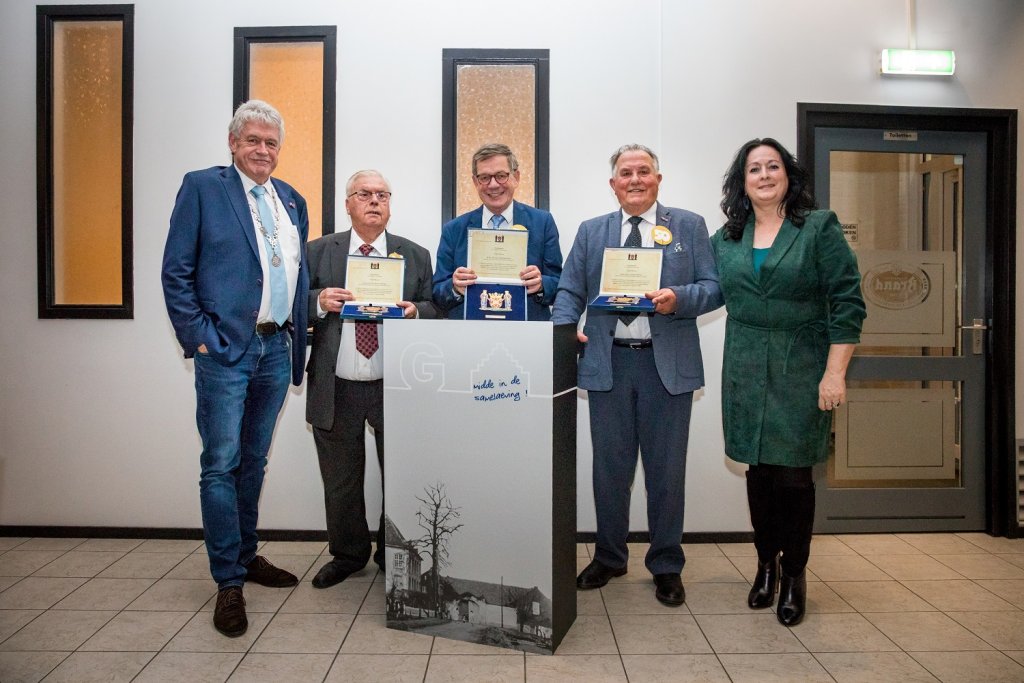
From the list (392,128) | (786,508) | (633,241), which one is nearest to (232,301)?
(392,128)

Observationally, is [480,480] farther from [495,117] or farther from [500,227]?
[495,117]

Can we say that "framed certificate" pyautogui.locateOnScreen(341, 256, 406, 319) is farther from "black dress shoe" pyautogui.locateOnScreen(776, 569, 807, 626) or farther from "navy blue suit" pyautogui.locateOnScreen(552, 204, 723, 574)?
"black dress shoe" pyautogui.locateOnScreen(776, 569, 807, 626)

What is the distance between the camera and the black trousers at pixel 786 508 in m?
2.37

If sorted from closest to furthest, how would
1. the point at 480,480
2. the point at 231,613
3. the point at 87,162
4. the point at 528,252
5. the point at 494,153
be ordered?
the point at 480,480, the point at 231,613, the point at 494,153, the point at 528,252, the point at 87,162

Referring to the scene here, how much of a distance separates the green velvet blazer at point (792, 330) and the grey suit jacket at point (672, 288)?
173 mm

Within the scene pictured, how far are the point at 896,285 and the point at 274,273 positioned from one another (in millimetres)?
3041

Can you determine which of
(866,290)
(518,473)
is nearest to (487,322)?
(518,473)

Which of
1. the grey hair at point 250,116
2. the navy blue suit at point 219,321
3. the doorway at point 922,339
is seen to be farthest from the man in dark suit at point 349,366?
the doorway at point 922,339

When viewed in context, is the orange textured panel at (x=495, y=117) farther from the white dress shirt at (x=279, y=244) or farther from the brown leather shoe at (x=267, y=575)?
the brown leather shoe at (x=267, y=575)

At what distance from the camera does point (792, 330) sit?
2.35 metres

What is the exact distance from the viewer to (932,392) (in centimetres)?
346

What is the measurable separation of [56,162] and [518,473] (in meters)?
2.95

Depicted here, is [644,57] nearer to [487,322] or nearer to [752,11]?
[752,11]

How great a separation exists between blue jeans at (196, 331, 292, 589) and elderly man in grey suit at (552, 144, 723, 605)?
1127 millimetres
